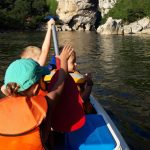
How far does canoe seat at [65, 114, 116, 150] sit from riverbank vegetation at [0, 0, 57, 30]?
62.2m

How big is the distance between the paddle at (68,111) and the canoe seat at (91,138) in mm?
199

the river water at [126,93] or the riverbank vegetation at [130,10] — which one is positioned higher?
the river water at [126,93]

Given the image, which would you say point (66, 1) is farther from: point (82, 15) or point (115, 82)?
point (115, 82)

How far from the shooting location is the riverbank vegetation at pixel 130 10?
210ft

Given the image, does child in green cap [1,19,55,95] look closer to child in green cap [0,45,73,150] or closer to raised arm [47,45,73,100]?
raised arm [47,45,73,100]

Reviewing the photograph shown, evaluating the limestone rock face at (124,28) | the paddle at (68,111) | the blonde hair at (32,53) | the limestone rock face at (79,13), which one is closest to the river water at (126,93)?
the blonde hair at (32,53)

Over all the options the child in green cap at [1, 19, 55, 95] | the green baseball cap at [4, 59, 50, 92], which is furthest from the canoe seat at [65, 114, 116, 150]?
the child in green cap at [1, 19, 55, 95]

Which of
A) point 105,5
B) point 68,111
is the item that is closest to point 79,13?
point 105,5

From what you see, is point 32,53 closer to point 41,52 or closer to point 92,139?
point 41,52

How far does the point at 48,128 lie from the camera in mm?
3133

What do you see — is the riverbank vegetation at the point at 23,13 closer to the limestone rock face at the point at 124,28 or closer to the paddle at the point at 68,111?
the limestone rock face at the point at 124,28

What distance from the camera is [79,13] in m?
78.6

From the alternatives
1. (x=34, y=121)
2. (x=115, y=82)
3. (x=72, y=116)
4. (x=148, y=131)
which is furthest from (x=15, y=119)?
(x=115, y=82)

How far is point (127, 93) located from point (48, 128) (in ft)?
22.5
